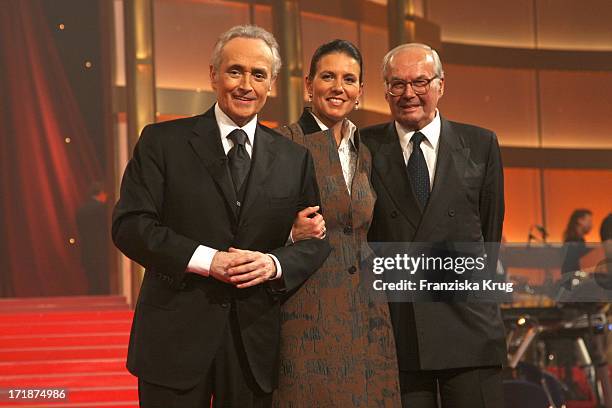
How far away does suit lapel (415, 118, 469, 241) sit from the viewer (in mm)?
2201

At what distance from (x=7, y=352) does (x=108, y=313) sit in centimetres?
64

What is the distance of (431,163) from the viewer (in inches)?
89.7

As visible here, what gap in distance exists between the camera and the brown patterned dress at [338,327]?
6.92 feet

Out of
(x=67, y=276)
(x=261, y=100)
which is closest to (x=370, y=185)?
(x=261, y=100)

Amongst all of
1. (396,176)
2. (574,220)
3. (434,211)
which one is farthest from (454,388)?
(574,220)

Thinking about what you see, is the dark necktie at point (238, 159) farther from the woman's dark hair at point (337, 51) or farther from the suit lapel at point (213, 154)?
the woman's dark hair at point (337, 51)

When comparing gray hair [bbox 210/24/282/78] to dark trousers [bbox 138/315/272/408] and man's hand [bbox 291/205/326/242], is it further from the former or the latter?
dark trousers [bbox 138/315/272/408]

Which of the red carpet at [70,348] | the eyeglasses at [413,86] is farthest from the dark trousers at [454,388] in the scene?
the red carpet at [70,348]

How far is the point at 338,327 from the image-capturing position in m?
2.14

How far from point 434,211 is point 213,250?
0.62 m

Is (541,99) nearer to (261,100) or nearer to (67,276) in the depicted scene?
(67,276)

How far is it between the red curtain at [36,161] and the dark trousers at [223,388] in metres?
2.93

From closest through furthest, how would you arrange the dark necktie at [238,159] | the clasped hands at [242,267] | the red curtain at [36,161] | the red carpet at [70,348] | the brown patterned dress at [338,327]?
1. the clasped hands at [242,267]
2. the dark necktie at [238,159]
3. the brown patterned dress at [338,327]
4. the red carpet at [70,348]
5. the red curtain at [36,161]

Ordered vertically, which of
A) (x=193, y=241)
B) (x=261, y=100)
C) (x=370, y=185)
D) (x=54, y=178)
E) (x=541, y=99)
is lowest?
(x=193, y=241)
